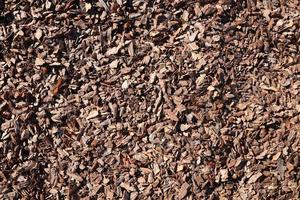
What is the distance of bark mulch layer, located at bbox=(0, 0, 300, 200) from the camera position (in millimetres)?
2742

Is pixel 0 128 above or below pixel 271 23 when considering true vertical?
below

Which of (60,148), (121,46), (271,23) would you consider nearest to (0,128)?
(60,148)

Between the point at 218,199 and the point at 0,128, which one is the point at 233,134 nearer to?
the point at 218,199

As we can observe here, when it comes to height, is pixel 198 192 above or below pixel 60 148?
below

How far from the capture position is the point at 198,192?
276cm


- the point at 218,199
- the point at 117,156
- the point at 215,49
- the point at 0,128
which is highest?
the point at 215,49

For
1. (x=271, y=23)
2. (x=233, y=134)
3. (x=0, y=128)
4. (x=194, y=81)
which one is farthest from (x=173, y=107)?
(x=0, y=128)

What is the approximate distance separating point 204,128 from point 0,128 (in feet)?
3.49

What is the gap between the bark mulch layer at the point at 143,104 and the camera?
2742 mm

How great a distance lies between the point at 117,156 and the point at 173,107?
391 millimetres

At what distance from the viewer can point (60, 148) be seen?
9.02ft

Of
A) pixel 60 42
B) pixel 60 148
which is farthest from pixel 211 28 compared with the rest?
pixel 60 148

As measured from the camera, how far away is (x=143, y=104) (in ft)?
9.09

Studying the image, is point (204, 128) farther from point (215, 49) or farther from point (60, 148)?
point (60, 148)
